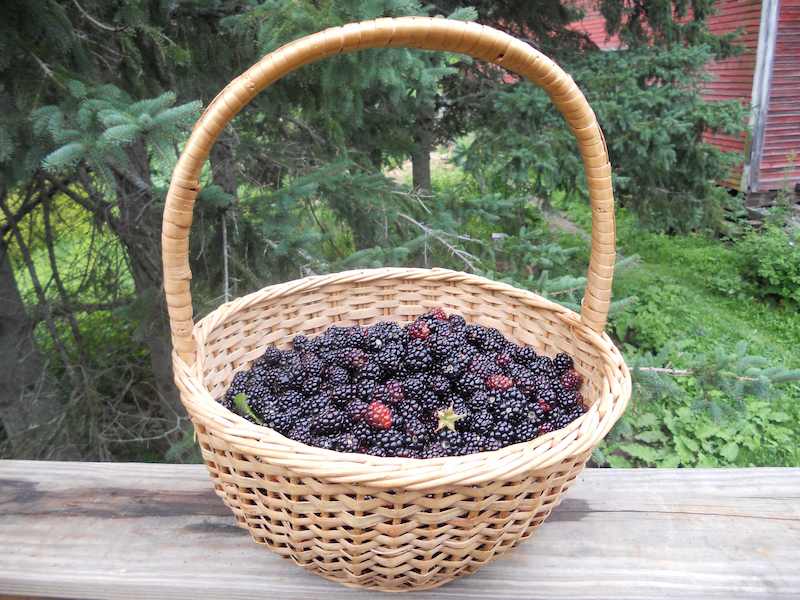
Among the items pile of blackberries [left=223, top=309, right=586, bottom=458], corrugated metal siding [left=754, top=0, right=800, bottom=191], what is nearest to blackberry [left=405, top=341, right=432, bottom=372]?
pile of blackberries [left=223, top=309, right=586, bottom=458]

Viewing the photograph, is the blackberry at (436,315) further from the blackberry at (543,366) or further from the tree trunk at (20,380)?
the tree trunk at (20,380)

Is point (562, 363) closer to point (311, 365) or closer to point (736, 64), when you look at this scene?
point (311, 365)

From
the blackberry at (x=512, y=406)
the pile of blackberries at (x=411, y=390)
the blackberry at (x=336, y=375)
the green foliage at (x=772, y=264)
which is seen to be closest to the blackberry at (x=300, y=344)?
the pile of blackberries at (x=411, y=390)

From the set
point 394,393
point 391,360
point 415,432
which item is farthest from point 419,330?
point 415,432

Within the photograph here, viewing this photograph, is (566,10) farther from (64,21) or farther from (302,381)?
(302,381)

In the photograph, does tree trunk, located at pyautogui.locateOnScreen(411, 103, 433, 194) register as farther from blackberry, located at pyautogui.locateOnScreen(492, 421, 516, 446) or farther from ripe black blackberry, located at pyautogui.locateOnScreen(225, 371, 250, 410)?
blackberry, located at pyautogui.locateOnScreen(492, 421, 516, 446)

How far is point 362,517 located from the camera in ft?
2.25

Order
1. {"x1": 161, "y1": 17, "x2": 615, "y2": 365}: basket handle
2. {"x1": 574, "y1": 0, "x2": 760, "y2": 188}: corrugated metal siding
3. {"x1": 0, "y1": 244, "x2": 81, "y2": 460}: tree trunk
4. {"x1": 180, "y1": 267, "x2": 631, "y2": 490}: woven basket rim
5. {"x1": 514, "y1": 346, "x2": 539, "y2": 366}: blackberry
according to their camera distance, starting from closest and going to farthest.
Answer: {"x1": 180, "y1": 267, "x2": 631, "y2": 490}: woven basket rim, {"x1": 161, "y1": 17, "x2": 615, "y2": 365}: basket handle, {"x1": 514, "y1": 346, "x2": 539, "y2": 366}: blackberry, {"x1": 0, "y1": 244, "x2": 81, "y2": 460}: tree trunk, {"x1": 574, "y1": 0, "x2": 760, "y2": 188}: corrugated metal siding

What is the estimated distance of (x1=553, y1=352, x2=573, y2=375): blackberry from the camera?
1065 mm

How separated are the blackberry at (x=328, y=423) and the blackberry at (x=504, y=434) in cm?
22

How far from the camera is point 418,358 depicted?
1068 millimetres

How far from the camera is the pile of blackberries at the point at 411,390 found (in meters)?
0.86

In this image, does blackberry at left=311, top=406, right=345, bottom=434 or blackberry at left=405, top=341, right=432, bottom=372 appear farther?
blackberry at left=405, top=341, right=432, bottom=372

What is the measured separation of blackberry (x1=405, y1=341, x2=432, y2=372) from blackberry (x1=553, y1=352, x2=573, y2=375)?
23cm
